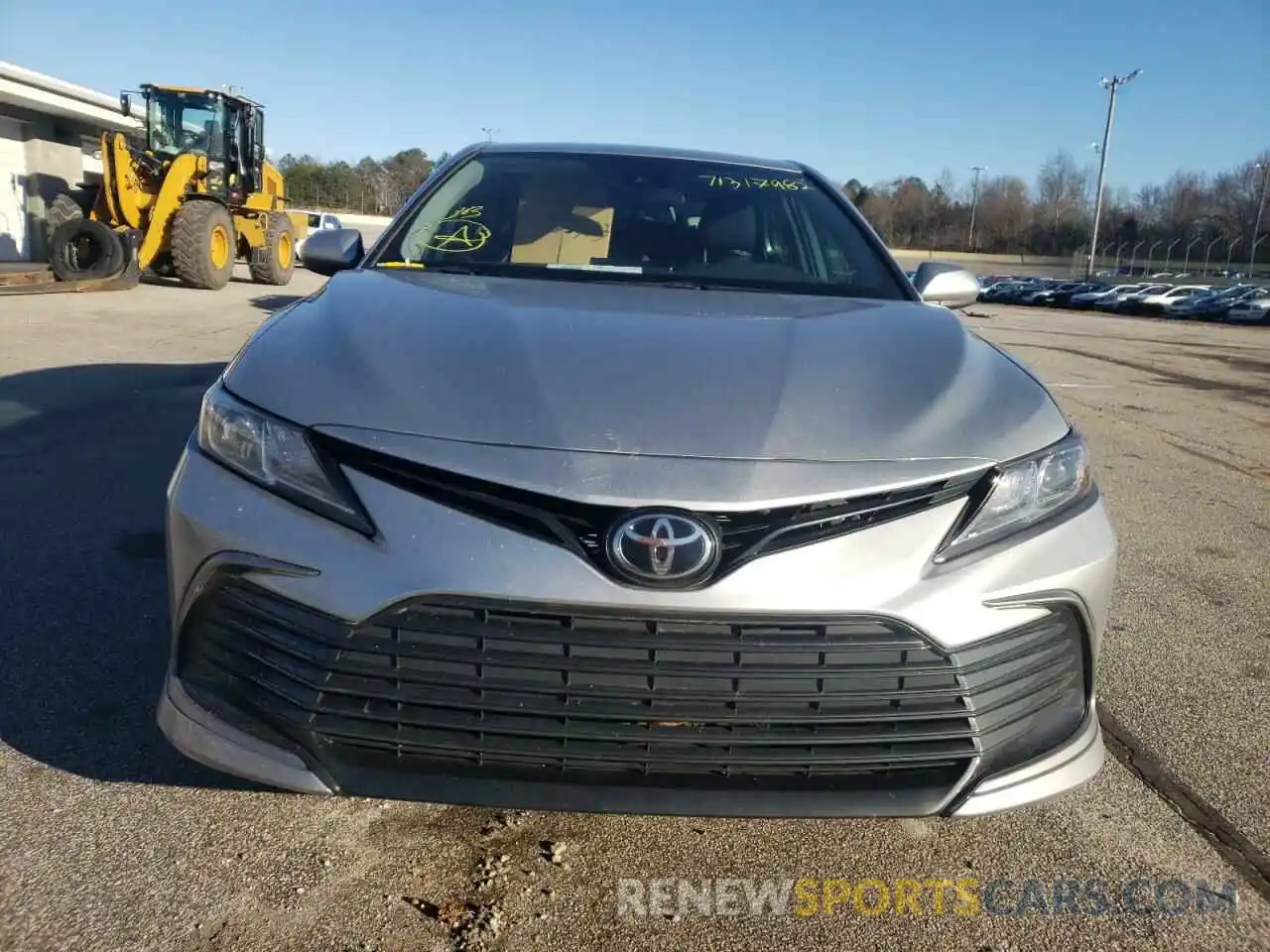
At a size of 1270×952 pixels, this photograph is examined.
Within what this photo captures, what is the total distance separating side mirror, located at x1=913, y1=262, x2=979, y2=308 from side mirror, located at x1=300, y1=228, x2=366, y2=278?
1.75 metres

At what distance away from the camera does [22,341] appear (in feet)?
30.9

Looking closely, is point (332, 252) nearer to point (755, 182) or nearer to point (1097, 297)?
point (755, 182)

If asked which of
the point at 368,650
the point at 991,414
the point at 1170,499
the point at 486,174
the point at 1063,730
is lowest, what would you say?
the point at 1170,499

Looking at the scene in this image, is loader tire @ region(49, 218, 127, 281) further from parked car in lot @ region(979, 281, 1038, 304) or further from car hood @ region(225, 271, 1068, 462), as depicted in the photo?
parked car in lot @ region(979, 281, 1038, 304)

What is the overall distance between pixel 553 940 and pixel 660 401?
1017mm

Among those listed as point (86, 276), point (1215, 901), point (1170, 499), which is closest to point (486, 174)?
point (1215, 901)

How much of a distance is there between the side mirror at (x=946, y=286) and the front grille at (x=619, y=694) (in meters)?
1.72

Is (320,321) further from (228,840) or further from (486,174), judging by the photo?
(486,174)

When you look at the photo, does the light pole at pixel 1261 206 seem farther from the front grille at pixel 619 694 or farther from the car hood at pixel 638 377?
the front grille at pixel 619 694

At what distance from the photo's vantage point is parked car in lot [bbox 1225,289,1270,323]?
37.8 meters

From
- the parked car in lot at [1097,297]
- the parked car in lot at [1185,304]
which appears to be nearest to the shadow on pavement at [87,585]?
the parked car in lot at [1185,304]

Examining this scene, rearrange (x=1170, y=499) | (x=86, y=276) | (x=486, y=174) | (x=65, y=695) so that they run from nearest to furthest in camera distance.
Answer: (x=65, y=695) → (x=486, y=174) → (x=1170, y=499) → (x=86, y=276)

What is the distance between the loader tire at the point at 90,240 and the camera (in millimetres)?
14367

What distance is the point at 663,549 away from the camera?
1.67 m
